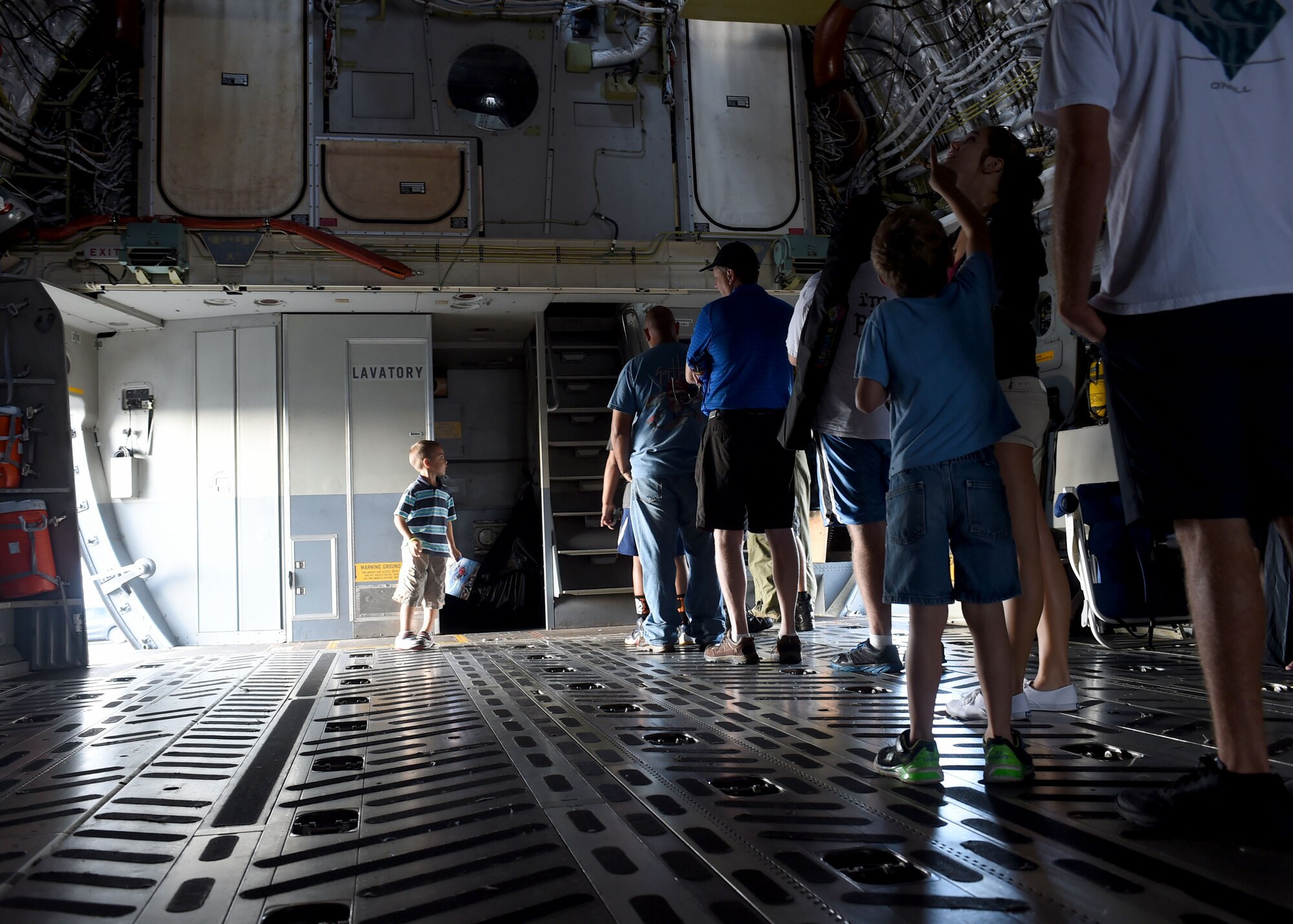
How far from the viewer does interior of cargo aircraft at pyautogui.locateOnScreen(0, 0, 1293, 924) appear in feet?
5.61

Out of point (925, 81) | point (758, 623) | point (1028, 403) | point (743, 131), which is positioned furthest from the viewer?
point (743, 131)

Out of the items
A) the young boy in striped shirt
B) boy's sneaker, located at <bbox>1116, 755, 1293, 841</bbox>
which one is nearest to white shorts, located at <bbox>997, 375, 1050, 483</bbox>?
boy's sneaker, located at <bbox>1116, 755, 1293, 841</bbox>

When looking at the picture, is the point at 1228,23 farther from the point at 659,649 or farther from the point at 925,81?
the point at 925,81

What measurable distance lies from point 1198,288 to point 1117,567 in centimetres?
324

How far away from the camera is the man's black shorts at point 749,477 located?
435 centimetres

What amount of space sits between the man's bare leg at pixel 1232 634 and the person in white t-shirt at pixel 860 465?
199 centimetres

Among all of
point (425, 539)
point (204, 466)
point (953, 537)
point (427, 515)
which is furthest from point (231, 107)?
point (953, 537)

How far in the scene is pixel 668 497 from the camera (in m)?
5.12

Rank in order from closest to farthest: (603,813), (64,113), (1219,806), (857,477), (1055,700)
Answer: (1219,806)
(603,813)
(1055,700)
(857,477)
(64,113)

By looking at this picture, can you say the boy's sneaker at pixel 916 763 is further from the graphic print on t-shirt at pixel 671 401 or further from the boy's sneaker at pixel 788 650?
the graphic print on t-shirt at pixel 671 401

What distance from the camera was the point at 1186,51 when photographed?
6.04ft

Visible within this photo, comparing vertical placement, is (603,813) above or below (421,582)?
below

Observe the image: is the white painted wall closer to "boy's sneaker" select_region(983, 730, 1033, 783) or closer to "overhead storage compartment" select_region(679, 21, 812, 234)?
"overhead storage compartment" select_region(679, 21, 812, 234)

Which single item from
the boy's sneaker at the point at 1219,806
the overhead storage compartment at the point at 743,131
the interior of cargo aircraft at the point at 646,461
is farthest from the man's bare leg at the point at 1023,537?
the overhead storage compartment at the point at 743,131
